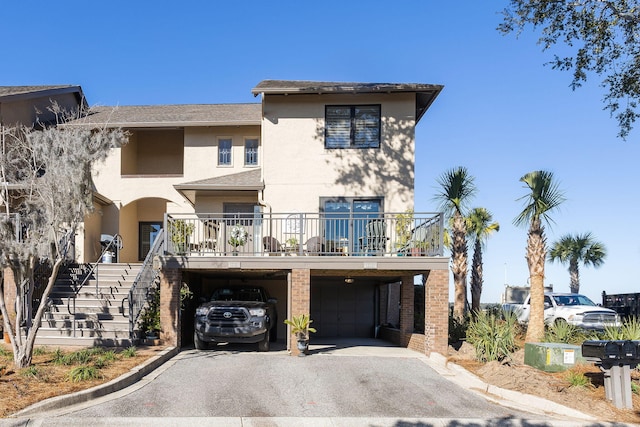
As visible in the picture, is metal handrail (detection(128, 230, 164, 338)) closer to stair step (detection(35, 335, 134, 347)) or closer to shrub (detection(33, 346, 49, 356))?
stair step (detection(35, 335, 134, 347))

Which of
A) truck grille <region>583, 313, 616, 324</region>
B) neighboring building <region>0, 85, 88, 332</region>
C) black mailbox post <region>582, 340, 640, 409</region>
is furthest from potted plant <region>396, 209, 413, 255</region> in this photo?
neighboring building <region>0, 85, 88, 332</region>

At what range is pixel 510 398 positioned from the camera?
1002cm

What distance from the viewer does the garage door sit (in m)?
19.9

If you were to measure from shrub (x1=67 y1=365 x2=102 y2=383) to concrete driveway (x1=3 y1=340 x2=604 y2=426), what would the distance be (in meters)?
0.70

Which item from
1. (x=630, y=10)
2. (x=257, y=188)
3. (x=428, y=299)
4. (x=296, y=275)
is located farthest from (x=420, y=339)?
(x=630, y=10)

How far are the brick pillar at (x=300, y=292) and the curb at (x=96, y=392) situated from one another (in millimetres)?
3680

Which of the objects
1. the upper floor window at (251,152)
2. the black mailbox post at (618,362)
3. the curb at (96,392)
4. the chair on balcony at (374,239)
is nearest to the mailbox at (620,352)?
the black mailbox post at (618,362)

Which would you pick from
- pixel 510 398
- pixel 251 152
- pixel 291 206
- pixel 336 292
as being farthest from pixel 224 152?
pixel 510 398

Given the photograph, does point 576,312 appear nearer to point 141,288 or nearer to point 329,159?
point 329,159

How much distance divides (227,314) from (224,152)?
9108 mm

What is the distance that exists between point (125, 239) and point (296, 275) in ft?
33.5

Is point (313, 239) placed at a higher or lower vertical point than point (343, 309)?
higher

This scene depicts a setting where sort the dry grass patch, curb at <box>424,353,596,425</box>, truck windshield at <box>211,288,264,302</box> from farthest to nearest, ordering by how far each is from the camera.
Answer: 1. truck windshield at <box>211,288,264,302</box>
2. curb at <box>424,353,596,425</box>
3. the dry grass patch

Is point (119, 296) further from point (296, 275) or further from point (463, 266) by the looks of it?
point (463, 266)
